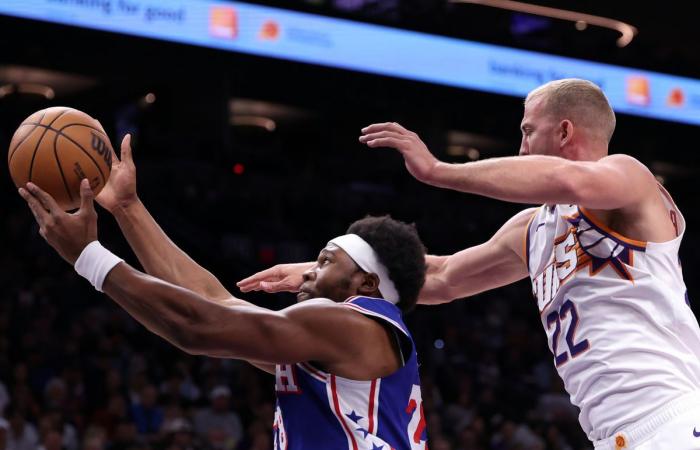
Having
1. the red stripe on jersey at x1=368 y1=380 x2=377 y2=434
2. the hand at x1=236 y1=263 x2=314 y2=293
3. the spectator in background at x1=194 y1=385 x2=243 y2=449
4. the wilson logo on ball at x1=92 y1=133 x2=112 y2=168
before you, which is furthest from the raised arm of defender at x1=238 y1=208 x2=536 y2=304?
the spectator in background at x1=194 y1=385 x2=243 y2=449

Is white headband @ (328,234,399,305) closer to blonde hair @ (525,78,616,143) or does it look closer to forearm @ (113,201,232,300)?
forearm @ (113,201,232,300)

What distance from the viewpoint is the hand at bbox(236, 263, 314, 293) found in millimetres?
3998

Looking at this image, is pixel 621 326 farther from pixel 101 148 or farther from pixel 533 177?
pixel 101 148

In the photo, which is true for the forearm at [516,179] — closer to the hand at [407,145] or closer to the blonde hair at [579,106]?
the hand at [407,145]

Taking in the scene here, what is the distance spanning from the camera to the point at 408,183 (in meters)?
16.8

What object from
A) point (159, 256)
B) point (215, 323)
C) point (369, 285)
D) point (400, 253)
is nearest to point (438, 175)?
point (400, 253)

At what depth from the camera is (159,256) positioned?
379 cm

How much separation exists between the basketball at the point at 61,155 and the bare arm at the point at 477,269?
1.43m

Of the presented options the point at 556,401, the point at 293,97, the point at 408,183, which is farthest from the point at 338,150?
the point at 556,401

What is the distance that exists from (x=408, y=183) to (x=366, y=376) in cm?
1395

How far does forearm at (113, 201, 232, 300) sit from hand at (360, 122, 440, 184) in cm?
86

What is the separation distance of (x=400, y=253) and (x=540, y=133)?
76 centimetres

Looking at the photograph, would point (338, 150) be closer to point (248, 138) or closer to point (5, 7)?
point (248, 138)

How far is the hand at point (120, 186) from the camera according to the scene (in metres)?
3.76
